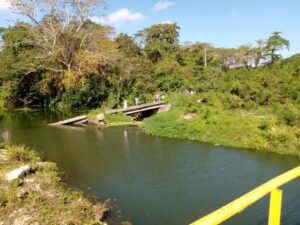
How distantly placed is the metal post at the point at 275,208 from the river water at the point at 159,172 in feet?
18.9

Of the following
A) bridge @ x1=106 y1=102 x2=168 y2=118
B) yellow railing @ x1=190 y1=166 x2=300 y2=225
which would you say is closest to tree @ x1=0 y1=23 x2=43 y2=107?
bridge @ x1=106 y1=102 x2=168 y2=118

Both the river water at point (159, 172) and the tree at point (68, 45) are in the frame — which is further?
the tree at point (68, 45)

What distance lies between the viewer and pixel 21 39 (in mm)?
33312

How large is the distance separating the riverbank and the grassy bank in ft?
27.0

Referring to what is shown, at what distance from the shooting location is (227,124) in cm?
1766

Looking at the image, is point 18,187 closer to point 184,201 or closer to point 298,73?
point 184,201

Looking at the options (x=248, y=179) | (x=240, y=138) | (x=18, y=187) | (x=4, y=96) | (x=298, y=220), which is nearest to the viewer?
(x=298, y=220)

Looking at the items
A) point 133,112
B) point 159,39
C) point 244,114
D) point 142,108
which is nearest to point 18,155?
point 244,114

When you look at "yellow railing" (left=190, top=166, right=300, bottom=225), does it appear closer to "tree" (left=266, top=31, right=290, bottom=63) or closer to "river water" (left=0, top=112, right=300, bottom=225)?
"river water" (left=0, top=112, right=300, bottom=225)

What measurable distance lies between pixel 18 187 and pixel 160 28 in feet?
97.7

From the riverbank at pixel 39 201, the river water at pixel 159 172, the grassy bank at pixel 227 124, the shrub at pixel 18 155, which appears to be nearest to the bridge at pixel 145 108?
the grassy bank at pixel 227 124

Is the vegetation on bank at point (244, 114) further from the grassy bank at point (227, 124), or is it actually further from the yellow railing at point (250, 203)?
the yellow railing at point (250, 203)

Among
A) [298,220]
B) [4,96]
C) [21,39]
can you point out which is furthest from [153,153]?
[21,39]

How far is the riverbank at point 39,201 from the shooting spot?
318 inches
